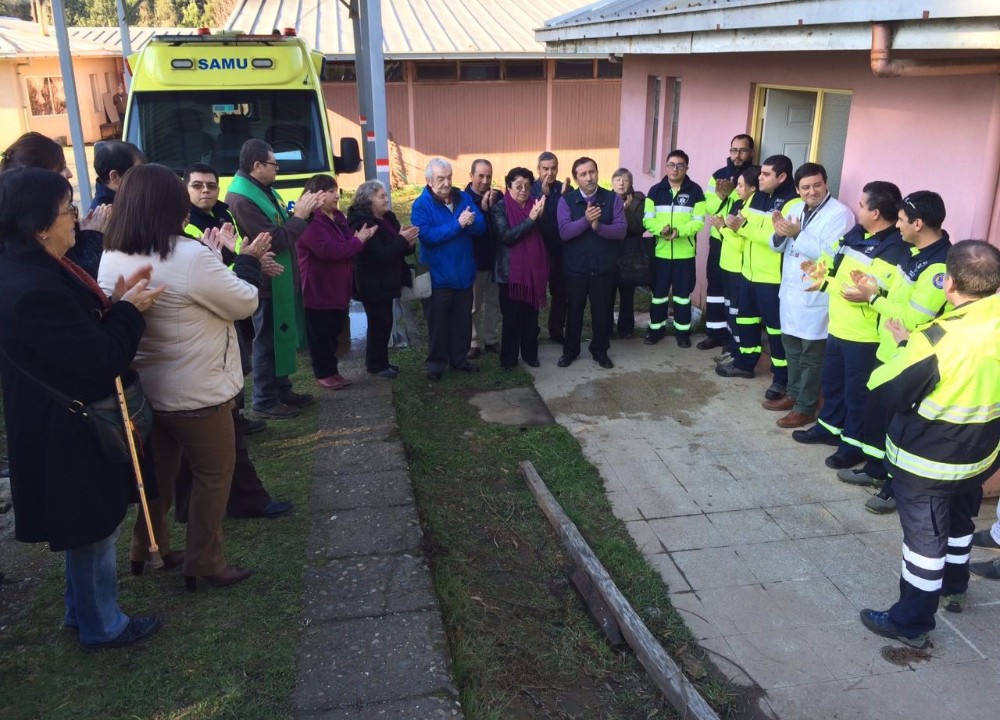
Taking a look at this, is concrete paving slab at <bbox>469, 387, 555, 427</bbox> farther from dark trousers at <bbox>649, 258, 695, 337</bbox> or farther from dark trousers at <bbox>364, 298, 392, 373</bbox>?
dark trousers at <bbox>649, 258, 695, 337</bbox>

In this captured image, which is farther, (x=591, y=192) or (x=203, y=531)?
(x=591, y=192)

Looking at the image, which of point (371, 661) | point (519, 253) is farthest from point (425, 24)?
point (371, 661)

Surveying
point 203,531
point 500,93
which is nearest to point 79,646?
point 203,531

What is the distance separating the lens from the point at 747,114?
759 cm

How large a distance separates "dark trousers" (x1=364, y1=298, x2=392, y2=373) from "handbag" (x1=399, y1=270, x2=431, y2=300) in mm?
157

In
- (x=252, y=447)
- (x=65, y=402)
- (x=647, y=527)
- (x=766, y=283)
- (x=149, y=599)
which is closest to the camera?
(x=65, y=402)

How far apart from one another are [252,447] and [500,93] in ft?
48.8

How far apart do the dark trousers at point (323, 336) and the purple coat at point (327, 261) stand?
100 millimetres

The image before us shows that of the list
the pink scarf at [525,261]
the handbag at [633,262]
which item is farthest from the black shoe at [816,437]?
the pink scarf at [525,261]

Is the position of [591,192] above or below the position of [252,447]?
above

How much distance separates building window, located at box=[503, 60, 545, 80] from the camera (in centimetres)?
1862

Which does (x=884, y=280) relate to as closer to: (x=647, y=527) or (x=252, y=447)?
(x=647, y=527)

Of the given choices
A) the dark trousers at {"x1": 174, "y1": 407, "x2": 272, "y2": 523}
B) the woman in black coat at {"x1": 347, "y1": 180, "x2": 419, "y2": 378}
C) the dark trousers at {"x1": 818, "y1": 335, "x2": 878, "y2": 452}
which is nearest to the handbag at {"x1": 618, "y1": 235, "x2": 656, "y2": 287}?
the woman in black coat at {"x1": 347, "y1": 180, "x2": 419, "y2": 378}

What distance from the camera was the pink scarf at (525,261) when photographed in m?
6.86
